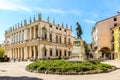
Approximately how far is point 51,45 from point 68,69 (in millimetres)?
46020

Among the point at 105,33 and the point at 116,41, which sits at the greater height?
the point at 105,33

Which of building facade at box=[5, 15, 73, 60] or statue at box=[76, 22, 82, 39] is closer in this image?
statue at box=[76, 22, 82, 39]

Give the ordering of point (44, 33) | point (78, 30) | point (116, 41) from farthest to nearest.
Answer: point (44, 33) < point (116, 41) < point (78, 30)

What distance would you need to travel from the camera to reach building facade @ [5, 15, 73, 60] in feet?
198

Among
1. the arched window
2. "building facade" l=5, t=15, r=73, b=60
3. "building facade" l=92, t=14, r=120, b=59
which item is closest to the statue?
"building facade" l=5, t=15, r=73, b=60

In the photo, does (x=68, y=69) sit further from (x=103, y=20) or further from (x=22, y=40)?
(x=22, y=40)

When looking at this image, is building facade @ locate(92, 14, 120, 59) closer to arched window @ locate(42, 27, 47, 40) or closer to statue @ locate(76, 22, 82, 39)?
arched window @ locate(42, 27, 47, 40)

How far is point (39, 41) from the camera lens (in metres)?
58.7

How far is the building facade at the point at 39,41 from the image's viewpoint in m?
60.4

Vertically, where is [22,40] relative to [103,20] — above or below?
below

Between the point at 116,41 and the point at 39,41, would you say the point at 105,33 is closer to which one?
the point at 116,41

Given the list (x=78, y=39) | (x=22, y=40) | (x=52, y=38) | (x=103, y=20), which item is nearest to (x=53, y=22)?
(x=52, y=38)

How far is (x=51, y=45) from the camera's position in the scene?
208 ft

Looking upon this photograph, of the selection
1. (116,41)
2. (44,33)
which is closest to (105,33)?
(116,41)
